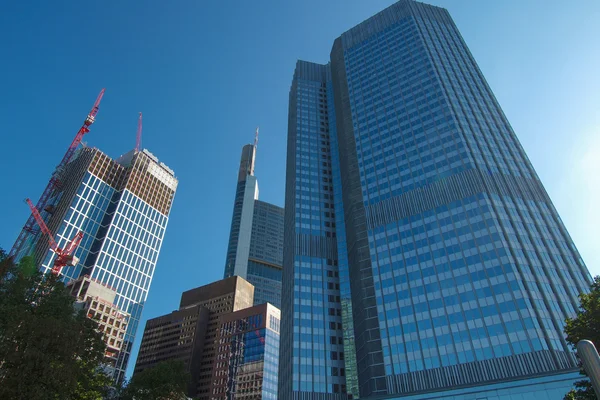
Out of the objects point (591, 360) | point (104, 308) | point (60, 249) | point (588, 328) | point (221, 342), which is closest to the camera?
point (591, 360)

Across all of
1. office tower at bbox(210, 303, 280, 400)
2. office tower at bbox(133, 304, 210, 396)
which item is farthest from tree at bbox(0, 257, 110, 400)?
office tower at bbox(133, 304, 210, 396)

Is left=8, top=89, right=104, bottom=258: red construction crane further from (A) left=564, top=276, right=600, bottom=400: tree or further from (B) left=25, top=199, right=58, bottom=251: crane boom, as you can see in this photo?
(A) left=564, top=276, right=600, bottom=400: tree

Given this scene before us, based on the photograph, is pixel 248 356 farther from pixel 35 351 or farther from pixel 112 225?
pixel 35 351

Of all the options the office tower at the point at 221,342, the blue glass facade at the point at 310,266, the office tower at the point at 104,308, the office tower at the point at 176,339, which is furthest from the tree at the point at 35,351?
the office tower at the point at 176,339

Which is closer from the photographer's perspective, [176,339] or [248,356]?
[248,356]

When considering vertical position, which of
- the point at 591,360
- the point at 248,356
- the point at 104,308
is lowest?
the point at 591,360

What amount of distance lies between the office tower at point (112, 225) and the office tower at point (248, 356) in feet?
114

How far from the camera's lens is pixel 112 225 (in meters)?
168

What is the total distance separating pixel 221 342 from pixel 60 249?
69024 mm

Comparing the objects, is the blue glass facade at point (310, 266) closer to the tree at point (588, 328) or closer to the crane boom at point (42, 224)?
the tree at point (588, 328)

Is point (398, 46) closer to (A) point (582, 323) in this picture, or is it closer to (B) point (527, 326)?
(B) point (527, 326)

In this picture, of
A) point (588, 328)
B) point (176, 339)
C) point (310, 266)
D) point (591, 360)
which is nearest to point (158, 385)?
point (310, 266)

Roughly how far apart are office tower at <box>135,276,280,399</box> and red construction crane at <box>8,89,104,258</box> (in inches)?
2523

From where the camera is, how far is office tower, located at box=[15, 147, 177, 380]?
154 m
